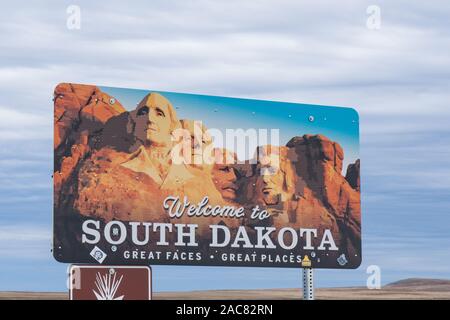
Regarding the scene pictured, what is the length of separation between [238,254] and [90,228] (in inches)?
96.4

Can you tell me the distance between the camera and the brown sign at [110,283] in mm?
13133

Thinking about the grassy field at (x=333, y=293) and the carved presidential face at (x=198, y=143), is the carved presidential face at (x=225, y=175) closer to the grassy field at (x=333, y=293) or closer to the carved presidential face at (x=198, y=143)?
the carved presidential face at (x=198, y=143)

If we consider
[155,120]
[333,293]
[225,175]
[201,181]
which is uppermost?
[155,120]

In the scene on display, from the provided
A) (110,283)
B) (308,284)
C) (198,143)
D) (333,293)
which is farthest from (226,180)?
(333,293)

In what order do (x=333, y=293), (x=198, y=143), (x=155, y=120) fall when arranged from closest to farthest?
1. (x=155, y=120)
2. (x=198, y=143)
3. (x=333, y=293)

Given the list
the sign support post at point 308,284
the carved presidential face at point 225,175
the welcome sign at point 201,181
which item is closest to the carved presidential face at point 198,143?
the welcome sign at point 201,181

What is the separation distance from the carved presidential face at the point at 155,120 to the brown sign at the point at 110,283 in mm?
1958

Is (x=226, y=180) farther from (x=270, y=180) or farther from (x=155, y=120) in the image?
(x=155, y=120)

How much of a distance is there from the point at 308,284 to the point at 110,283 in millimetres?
3394

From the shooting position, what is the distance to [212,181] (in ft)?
46.8

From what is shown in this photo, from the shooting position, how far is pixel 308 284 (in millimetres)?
14812

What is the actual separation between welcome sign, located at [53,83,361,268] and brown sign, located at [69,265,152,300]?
18 cm
